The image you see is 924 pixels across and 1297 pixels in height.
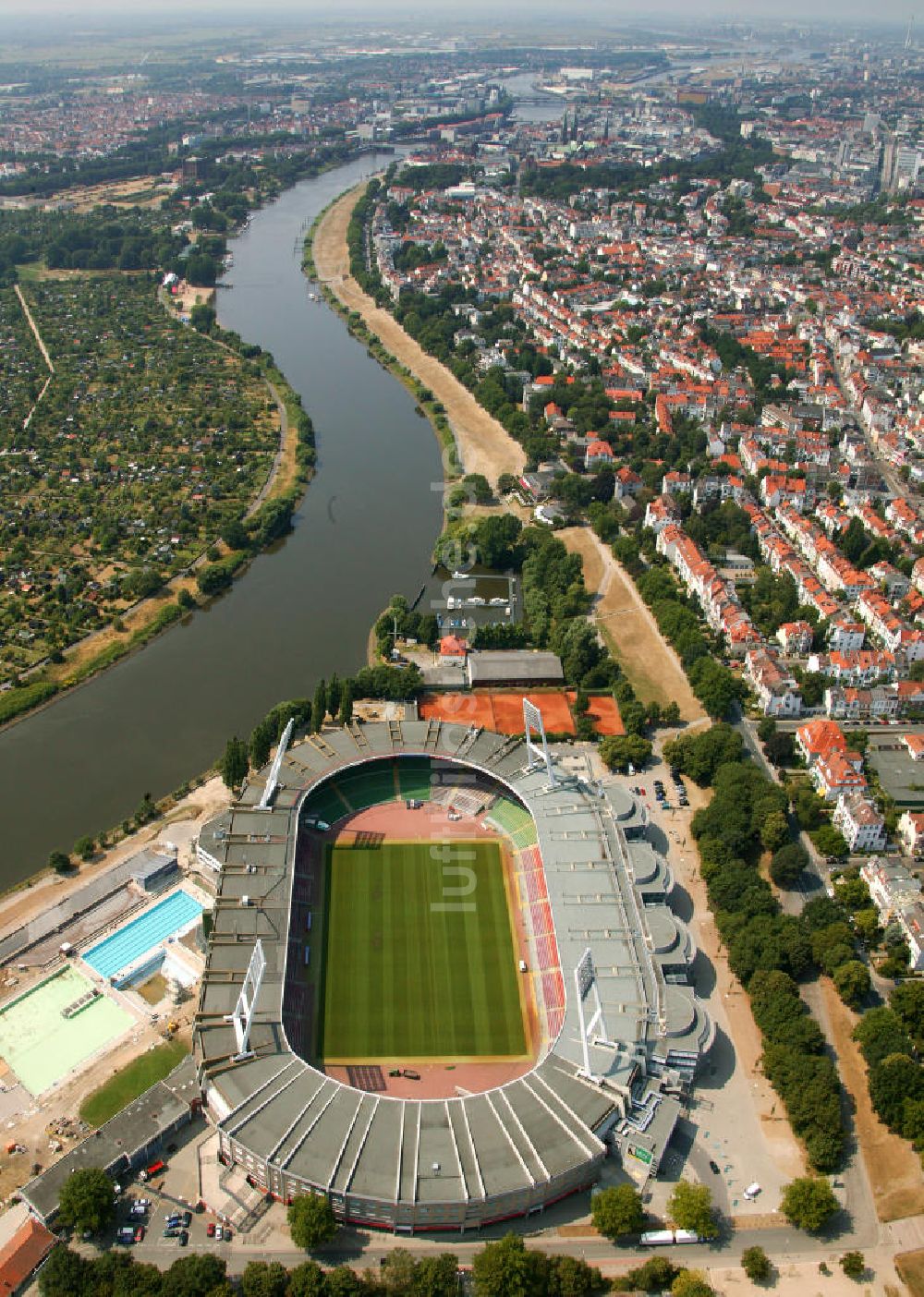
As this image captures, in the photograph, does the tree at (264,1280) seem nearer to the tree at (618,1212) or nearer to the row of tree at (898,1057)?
the tree at (618,1212)

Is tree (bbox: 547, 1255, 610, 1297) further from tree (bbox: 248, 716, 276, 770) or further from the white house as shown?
tree (bbox: 248, 716, 276, 770)

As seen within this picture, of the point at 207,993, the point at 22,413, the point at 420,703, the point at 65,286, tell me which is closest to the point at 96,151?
the point at 65,286

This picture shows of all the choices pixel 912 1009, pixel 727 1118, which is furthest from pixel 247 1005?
pixel 912 1009

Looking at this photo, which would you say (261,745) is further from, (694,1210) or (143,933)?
(694,1210)

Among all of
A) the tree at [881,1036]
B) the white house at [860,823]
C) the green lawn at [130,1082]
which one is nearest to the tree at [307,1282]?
the green lawn at [130,1082]

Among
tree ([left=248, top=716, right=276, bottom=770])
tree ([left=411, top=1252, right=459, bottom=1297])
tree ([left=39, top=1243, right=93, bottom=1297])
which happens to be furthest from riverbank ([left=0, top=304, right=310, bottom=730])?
tree ([left=411, top=1252, right=459, bottom=1297])

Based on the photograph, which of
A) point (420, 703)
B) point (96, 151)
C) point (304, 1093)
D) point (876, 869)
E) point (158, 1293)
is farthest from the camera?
Result: point (96, 151)

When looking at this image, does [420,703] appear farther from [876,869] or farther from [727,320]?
[727,320]
